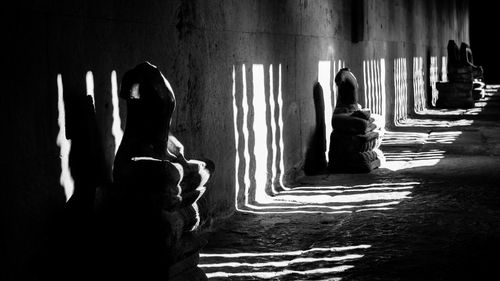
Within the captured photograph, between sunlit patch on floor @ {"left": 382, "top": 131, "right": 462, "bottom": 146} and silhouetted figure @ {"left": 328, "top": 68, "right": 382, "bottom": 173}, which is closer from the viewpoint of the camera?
silhouetted figure @ {"left": 328, "top": 68, "right": 382, "bottom": 173}

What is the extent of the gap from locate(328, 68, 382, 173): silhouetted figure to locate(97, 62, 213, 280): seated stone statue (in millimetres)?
5123

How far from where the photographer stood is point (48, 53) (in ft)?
12.6

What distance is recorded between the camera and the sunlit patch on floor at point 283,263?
186 inches

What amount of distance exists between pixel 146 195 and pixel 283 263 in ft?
4.98

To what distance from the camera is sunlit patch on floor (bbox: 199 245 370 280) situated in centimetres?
473

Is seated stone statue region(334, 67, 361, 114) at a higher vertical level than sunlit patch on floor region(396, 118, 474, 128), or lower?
higher

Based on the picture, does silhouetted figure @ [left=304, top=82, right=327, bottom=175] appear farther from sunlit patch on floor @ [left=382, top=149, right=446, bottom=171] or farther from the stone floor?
sunlit patch on floor @ [left=382, top=149, right=446, bottom=171]

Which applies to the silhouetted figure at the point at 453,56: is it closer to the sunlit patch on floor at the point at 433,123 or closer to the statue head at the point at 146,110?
the sunlit patch on floor at the point at 433,123

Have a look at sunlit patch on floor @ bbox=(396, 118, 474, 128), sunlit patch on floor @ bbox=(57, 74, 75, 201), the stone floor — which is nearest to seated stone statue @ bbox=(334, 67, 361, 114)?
the stone floor

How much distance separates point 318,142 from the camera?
9.46m

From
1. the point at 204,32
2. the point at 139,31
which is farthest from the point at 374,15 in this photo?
the point at 139,31

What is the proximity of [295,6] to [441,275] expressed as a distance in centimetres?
467

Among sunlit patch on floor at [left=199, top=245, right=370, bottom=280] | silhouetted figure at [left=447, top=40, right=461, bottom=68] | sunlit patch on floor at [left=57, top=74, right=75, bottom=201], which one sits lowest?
sunlit patch on floor at [left=199, top=245, right=370, bottom=280]

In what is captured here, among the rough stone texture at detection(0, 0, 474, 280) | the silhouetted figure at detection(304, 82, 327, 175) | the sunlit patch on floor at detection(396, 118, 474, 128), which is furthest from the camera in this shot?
the sunlit patch on floor at detection(396, 118, 474, 128)
